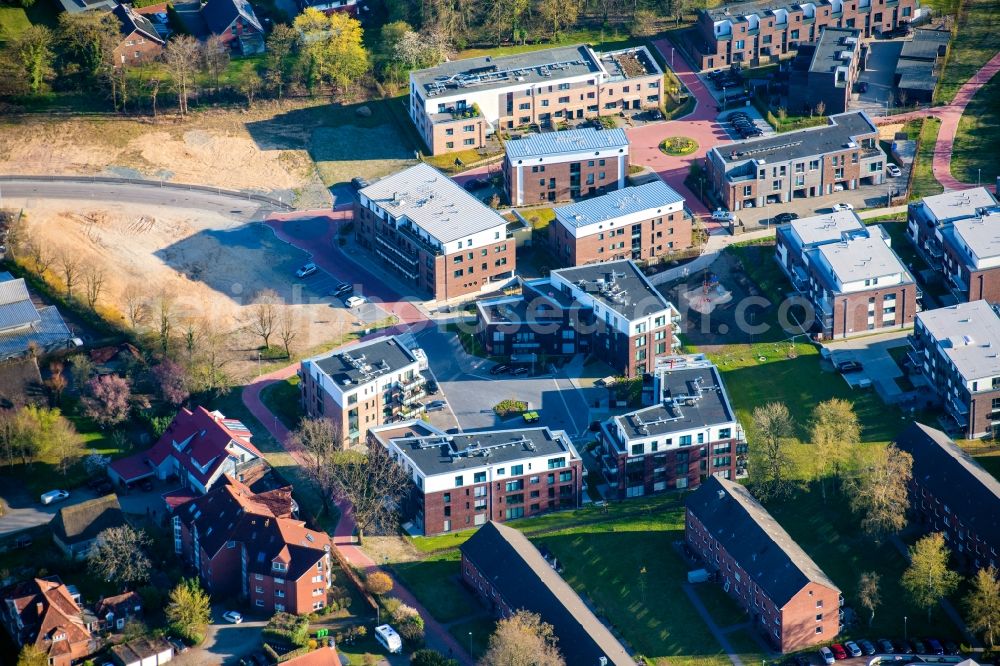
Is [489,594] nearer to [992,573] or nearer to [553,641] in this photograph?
[553,641]

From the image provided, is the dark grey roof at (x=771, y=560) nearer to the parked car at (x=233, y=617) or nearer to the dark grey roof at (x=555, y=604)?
the dark grey roof at (x=555, y=604)

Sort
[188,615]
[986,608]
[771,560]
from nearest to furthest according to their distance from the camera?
1. [986,608]
2. [771,560]
3. [188,615]

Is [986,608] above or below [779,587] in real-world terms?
below

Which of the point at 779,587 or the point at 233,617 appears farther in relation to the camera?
the point at 233,617

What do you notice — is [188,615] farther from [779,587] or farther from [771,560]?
[779,587]

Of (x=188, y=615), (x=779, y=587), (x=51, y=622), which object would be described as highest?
(x=779, y=587)

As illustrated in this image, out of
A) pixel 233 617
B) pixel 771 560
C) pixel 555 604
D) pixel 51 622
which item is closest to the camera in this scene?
pixel 555 604

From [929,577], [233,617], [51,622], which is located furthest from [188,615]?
[929,577]
